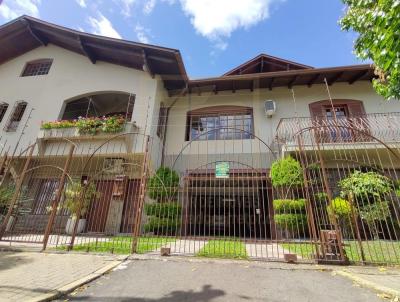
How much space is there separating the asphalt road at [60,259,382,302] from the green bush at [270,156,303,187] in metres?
4.01

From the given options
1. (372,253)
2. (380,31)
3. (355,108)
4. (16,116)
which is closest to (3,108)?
(16,116)

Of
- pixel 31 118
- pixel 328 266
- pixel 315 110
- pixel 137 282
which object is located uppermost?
pixel 315 110

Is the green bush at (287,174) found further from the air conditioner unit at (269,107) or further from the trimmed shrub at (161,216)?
the trimmed shrub at (161,216)

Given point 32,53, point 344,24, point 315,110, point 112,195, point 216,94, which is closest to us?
point 344,24

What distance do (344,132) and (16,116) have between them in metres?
15.4

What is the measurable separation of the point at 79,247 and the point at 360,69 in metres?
12.4

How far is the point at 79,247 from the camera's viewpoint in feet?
18.7

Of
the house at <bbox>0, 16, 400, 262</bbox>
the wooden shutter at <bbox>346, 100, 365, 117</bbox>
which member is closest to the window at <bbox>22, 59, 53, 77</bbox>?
the house at <bbox>0, 16, 400, 262</bbox>

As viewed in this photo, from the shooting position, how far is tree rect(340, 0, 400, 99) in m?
3.03

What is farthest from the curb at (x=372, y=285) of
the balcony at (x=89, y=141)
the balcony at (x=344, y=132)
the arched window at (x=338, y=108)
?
the arched window at (x=338, y=108)

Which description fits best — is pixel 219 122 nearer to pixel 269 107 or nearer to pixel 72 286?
pixel 269 107

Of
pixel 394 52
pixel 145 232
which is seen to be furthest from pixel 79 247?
pixel 394 52

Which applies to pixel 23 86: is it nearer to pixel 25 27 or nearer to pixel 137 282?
pixel 25 27

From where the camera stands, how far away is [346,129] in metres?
9.96
